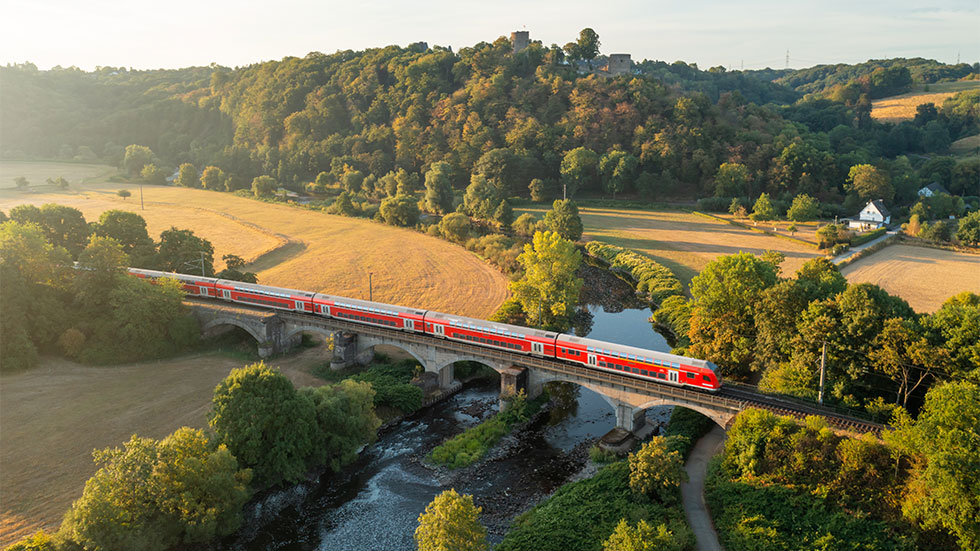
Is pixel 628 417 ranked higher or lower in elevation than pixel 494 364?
lower

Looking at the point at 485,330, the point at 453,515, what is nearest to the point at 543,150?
the point at 485,330

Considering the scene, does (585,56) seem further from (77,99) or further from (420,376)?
(77,99)

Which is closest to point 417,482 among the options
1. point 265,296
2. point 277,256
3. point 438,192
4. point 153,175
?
point 265,296

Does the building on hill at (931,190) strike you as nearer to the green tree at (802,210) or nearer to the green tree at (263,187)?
the green tree at (802,210)

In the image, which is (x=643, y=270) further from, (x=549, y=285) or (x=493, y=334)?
(x=493, y=334)

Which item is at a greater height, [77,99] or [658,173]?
[77,99]

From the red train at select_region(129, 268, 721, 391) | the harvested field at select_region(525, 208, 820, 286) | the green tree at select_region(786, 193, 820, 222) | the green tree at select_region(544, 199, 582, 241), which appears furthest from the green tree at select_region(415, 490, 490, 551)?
the green tree at select_region(786, 193, 820, 222)
